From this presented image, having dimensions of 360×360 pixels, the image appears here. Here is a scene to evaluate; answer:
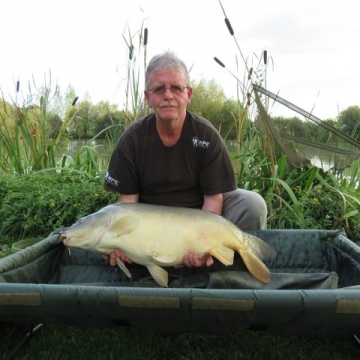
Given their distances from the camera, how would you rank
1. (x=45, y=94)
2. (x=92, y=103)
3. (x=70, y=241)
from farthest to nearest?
(x=92, y=103)
(x=45, y=94)
(x=70, y=241)

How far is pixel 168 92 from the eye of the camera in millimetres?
1721

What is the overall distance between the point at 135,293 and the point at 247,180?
1768mm

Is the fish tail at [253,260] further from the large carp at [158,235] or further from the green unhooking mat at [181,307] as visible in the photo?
the green unhooking mat at [181,307]

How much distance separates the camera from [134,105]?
→ 2998 millimetres

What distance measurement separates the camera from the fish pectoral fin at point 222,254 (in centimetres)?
158

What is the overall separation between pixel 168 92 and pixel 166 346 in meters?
0.95

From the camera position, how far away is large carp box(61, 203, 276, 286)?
58.2 inches

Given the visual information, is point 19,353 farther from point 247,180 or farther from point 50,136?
point 50,136

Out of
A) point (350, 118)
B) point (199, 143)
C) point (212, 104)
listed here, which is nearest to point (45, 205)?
point (199, 143)

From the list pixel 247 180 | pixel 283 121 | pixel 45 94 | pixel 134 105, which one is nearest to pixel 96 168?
pixel 134 105

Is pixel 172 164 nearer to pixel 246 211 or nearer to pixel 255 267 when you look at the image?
pixel 246 211

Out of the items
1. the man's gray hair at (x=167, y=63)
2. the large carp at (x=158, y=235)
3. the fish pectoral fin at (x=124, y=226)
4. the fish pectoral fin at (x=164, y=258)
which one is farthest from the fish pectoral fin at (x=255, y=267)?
the man's gray hair at (x=167, y=63)

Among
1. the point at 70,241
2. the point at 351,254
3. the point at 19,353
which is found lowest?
the point at 19,353

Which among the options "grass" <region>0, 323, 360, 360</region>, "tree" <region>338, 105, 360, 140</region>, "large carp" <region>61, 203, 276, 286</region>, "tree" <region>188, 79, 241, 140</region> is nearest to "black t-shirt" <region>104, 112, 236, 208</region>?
"large carp" <region>61, 203, 276, 286</region>
